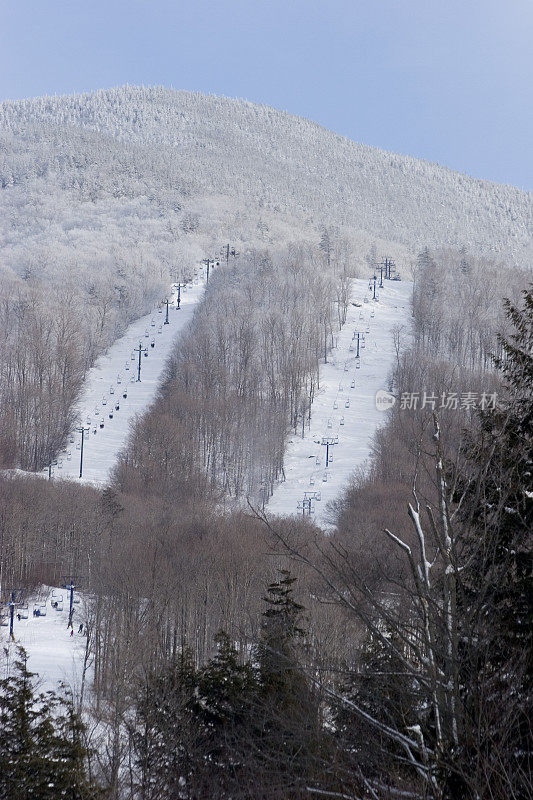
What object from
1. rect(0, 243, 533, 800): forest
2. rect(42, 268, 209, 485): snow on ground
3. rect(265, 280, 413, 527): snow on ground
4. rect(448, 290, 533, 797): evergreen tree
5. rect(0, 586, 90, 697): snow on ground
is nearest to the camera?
rect(448, 290, 533, 797): evergreen tree

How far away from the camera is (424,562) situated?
6770 millimetres

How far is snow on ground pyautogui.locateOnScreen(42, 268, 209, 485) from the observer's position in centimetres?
6975

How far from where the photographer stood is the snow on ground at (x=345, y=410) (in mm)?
65125

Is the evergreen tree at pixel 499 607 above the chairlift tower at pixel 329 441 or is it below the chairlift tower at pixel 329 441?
above

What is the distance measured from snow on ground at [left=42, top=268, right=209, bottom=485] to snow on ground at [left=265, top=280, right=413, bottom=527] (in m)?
15.4

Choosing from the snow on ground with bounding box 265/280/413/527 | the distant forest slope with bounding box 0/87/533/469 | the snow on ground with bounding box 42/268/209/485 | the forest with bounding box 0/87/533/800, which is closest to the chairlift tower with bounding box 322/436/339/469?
the snow on ground with bounding box 265/280/413/527

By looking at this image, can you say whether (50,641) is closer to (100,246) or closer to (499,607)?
(499,607)

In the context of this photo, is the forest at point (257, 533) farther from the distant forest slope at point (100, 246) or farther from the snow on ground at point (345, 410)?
the snow on ground at point (345, 410)

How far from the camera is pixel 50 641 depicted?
4022 centimetres

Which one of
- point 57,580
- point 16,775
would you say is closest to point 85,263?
point 57,580

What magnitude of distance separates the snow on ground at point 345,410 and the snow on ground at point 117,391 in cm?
1539

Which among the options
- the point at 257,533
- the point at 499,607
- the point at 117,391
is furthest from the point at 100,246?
the point at 499,607

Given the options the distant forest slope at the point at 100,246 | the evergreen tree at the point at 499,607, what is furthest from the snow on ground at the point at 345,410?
the evergreen tree at the point at 499,607

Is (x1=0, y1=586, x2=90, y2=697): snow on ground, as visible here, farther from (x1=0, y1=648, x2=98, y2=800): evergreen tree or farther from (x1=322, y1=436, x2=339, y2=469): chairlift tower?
(x1=322, y1=436, x2=339, y2=469): chairlift tower
